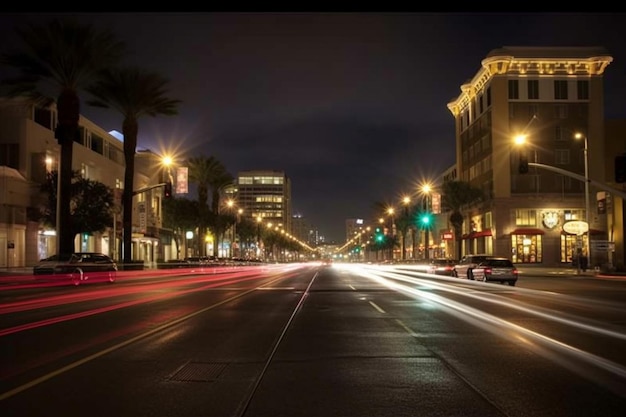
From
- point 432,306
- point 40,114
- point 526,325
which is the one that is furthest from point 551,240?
point 526,325

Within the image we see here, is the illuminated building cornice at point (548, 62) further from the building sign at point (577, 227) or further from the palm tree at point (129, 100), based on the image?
the palm tree at point (129, 100)

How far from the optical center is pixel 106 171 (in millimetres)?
70750

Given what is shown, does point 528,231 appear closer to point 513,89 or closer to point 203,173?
point 513,89

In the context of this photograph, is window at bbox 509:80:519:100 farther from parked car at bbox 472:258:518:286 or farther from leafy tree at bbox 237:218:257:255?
leafy tree at bbox 237:218:257:255

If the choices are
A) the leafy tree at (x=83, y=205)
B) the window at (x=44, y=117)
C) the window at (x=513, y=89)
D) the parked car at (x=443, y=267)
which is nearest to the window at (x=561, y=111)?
the window at (x=513, y=89)

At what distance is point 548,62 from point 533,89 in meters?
3.92

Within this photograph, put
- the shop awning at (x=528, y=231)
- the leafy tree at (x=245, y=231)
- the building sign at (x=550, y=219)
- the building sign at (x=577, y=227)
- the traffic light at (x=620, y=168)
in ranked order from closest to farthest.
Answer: the traffic light at (x=620, y=168), the building sign at (x=577, y=227), the building sign at (x=550, y=219), the shop awning at (x=528, y=231), the leafy tree at (x=245, y=231)

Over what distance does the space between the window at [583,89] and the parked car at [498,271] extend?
163 ft

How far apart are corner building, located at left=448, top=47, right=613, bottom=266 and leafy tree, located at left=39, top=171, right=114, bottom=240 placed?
156 ft

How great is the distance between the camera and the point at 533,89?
81062 mm

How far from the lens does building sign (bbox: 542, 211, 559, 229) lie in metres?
77.2

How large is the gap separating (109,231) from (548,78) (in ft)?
178

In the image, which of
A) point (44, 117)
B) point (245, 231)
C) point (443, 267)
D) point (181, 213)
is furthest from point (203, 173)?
point (245, 231)

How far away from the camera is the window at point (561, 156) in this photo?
81.5 meters
